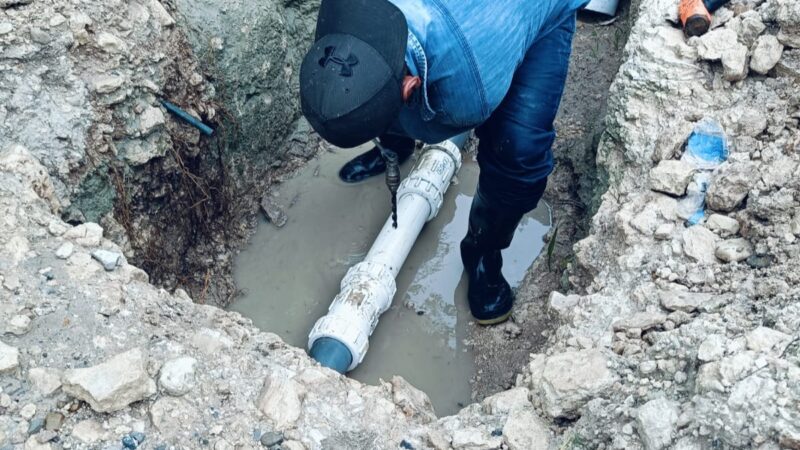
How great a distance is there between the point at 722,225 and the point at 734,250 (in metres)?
0.10

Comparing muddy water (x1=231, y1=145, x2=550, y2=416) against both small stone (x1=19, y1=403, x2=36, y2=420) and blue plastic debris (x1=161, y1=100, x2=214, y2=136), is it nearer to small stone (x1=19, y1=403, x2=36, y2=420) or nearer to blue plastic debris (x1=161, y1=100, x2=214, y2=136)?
blue plastic debris (x1=161, y1=100, x2=214, y2=136)

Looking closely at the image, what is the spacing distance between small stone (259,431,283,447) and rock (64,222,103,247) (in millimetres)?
A: 749

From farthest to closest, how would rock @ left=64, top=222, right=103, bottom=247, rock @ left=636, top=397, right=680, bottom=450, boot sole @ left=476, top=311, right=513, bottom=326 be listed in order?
boot sole @ left=476, top=311, right=513, bottom=326
rock @ left=64, top=222, right=103, bottom=247
rock @ left=636, top=397, right=680, bottom=450

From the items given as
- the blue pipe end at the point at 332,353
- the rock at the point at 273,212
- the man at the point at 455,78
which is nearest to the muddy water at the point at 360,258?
the rock at the point at 273,212

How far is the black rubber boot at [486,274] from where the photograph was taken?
269 centimetres

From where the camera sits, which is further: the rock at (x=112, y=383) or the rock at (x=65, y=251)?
the rock at (x=65, y=251)

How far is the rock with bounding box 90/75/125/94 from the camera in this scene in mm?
2265

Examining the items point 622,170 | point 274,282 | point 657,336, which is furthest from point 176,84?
point 657,336

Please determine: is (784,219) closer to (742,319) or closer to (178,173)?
(742,319)

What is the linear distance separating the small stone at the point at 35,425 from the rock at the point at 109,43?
1320mm

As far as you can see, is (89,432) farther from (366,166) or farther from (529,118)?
(366,166)

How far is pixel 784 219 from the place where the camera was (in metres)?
1.83

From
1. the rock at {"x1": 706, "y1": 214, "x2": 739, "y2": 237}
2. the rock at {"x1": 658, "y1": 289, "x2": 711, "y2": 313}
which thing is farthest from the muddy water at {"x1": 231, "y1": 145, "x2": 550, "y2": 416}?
the rock at {"x1": 706, "y1": 214, "x2": 739, "y2": 237}

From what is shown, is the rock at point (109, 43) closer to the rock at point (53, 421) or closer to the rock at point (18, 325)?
the rock at point (18, 325)
